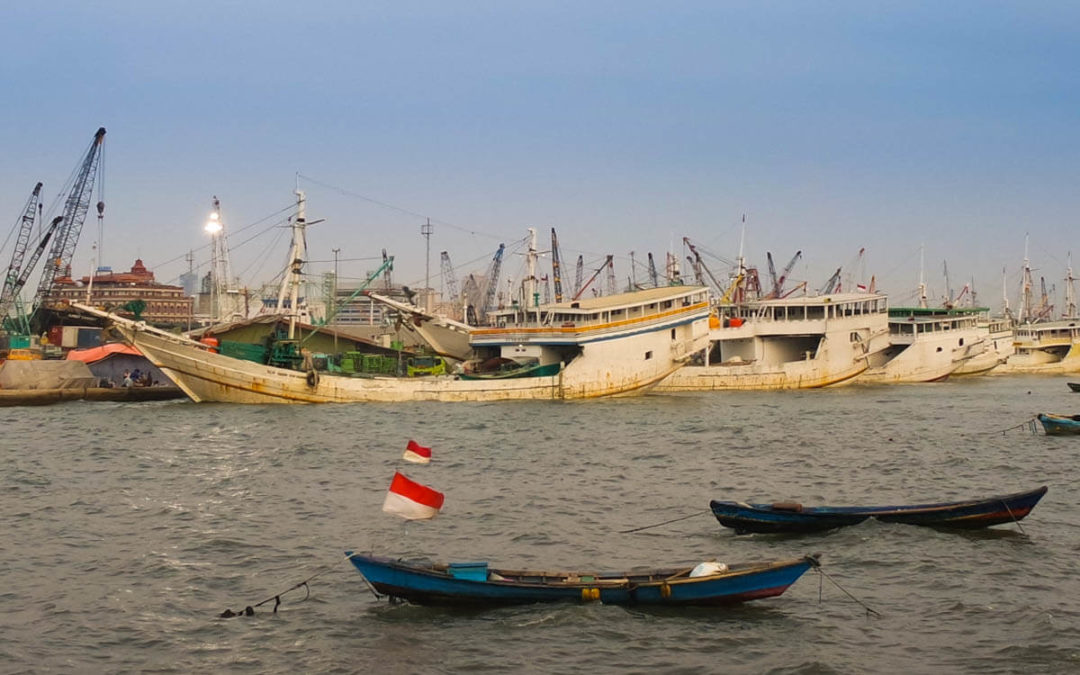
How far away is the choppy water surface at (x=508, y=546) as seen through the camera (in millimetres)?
14562

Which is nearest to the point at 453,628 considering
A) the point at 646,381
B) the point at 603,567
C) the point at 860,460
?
the point at 603,567

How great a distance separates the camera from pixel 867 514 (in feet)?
69.8

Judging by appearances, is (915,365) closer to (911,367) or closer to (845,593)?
(911,367)

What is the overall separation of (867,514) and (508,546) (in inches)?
320

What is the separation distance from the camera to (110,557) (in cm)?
1977

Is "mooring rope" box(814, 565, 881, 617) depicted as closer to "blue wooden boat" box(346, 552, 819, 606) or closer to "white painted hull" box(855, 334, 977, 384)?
"blue wooden boat" box(346, 552, 819, 606)

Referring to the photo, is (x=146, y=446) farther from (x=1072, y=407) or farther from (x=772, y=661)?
(x=1072, y=407)

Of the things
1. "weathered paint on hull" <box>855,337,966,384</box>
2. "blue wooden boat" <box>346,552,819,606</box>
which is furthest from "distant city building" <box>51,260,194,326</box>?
"blue wooden boat" <box>346,552,819,606</box>

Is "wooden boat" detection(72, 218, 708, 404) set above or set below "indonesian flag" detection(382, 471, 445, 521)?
above

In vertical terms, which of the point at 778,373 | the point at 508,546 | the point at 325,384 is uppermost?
the point at 325,384

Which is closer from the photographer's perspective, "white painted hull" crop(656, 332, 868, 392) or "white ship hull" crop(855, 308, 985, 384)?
"white painted hull" crop(656, 332, 868, 392)

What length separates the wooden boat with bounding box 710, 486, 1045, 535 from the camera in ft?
68.2

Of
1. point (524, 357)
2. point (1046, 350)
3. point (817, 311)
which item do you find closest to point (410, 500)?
point (524, 357)

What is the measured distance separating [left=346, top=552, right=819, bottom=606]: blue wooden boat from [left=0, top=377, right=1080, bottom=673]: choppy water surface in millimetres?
269
